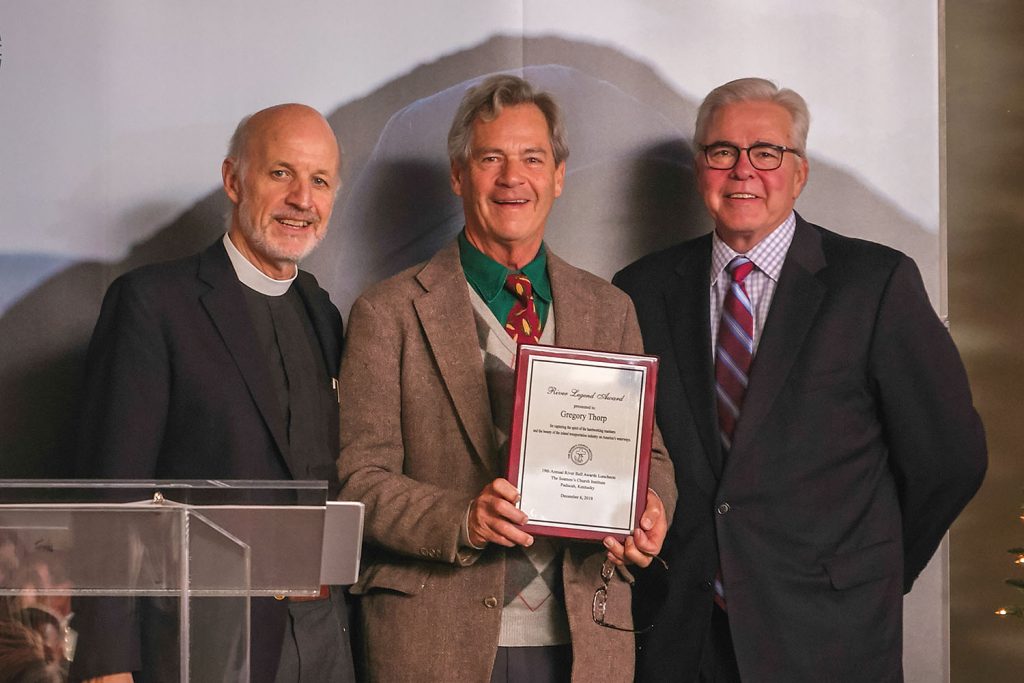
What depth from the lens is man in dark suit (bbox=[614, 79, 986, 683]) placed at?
3014 mm

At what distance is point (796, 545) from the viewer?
304 centimetres

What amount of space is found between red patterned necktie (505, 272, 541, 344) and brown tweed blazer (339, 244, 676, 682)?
7cm

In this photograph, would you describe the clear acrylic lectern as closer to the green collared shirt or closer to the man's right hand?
the man's right hand

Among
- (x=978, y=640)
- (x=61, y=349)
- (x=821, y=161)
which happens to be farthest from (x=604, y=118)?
(x=978, y=640)

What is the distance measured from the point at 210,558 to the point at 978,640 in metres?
3.84

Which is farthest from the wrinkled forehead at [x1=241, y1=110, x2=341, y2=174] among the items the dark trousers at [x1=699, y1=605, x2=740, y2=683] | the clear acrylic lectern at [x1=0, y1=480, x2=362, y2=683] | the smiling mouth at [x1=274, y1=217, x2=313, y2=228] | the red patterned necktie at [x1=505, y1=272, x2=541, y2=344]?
the dark trousers at [x1=699, y1=605, x2=740, y2=683]

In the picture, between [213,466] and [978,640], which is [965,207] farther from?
[213,466]

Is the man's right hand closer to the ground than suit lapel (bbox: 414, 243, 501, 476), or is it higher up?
closer to the ground

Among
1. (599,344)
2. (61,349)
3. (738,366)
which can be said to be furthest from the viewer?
(61,349)

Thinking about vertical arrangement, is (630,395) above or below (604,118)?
below

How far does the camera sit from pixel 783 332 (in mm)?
3109

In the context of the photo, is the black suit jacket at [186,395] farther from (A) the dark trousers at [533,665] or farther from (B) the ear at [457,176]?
(B) the ear at [457,176]

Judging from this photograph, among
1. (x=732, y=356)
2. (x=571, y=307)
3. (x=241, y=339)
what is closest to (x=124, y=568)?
(x=241, y=339)

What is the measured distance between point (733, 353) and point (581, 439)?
684 millimetres
